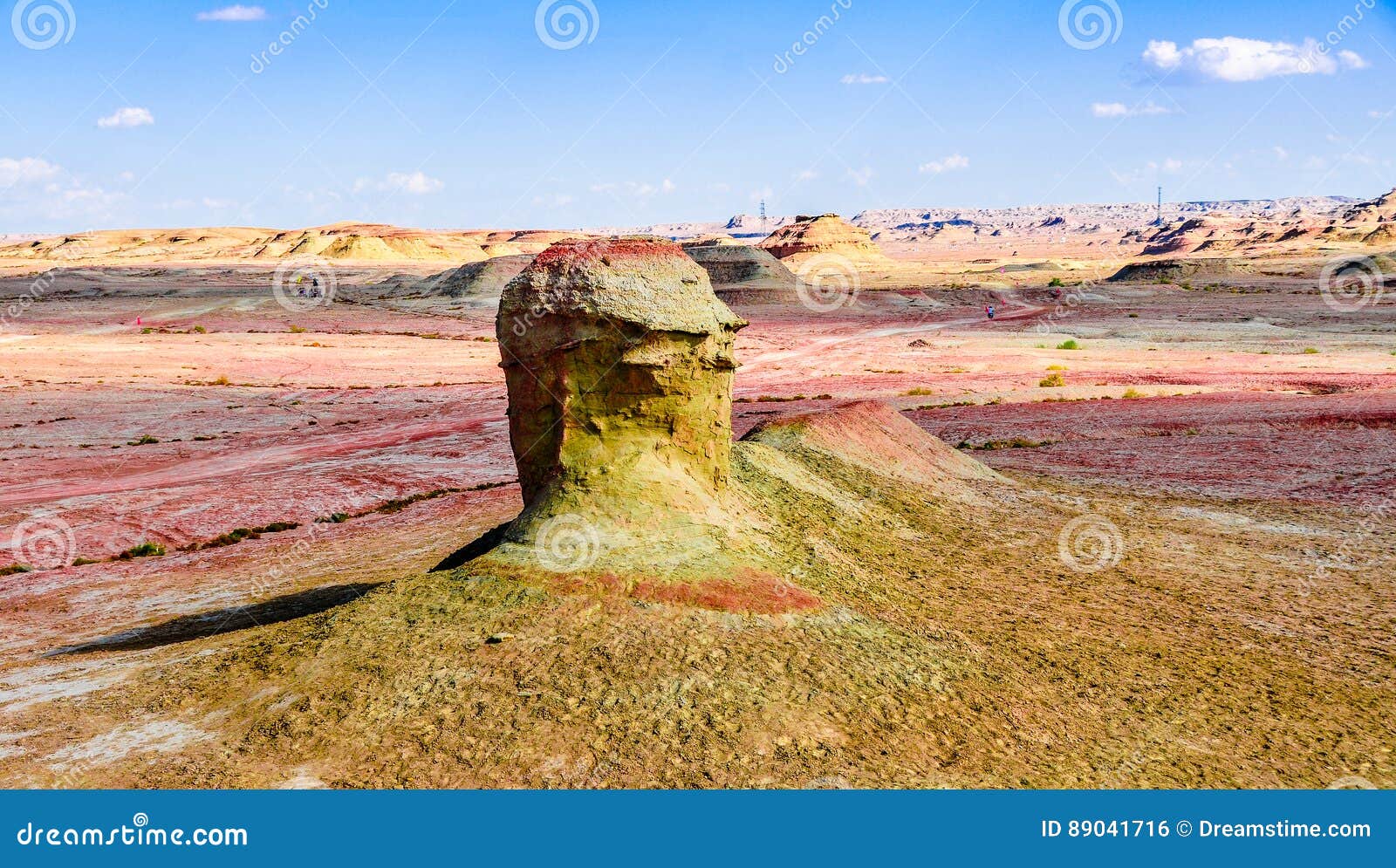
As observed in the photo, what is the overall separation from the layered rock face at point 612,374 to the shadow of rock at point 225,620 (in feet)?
8.00

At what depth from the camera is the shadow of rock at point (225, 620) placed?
1061 cm

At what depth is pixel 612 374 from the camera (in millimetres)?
9867

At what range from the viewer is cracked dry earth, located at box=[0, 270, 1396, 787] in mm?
6914

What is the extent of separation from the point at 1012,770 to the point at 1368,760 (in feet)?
8.55

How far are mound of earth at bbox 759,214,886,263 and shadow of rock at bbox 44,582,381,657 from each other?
104 metres

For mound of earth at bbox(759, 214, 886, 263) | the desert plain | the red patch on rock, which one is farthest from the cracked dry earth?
mound of earth at bbox(759, 214, 886, 263)

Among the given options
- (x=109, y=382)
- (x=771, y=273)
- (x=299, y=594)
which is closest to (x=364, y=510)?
(x=299, y=594)

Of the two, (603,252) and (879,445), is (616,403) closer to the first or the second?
(603,252)

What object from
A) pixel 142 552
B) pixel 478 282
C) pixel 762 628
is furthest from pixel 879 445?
pixel 478 282

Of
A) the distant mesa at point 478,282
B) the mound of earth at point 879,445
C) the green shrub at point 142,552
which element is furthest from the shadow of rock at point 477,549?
the distant mesa at point 478,282

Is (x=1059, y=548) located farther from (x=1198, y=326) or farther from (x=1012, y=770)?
(x=1198, y=326)

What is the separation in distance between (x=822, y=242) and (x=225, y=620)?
11142 cm

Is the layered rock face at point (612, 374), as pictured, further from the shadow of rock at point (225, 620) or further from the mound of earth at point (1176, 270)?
the mound of earth at point (1176, 270)

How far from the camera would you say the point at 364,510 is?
18656 millimetres
